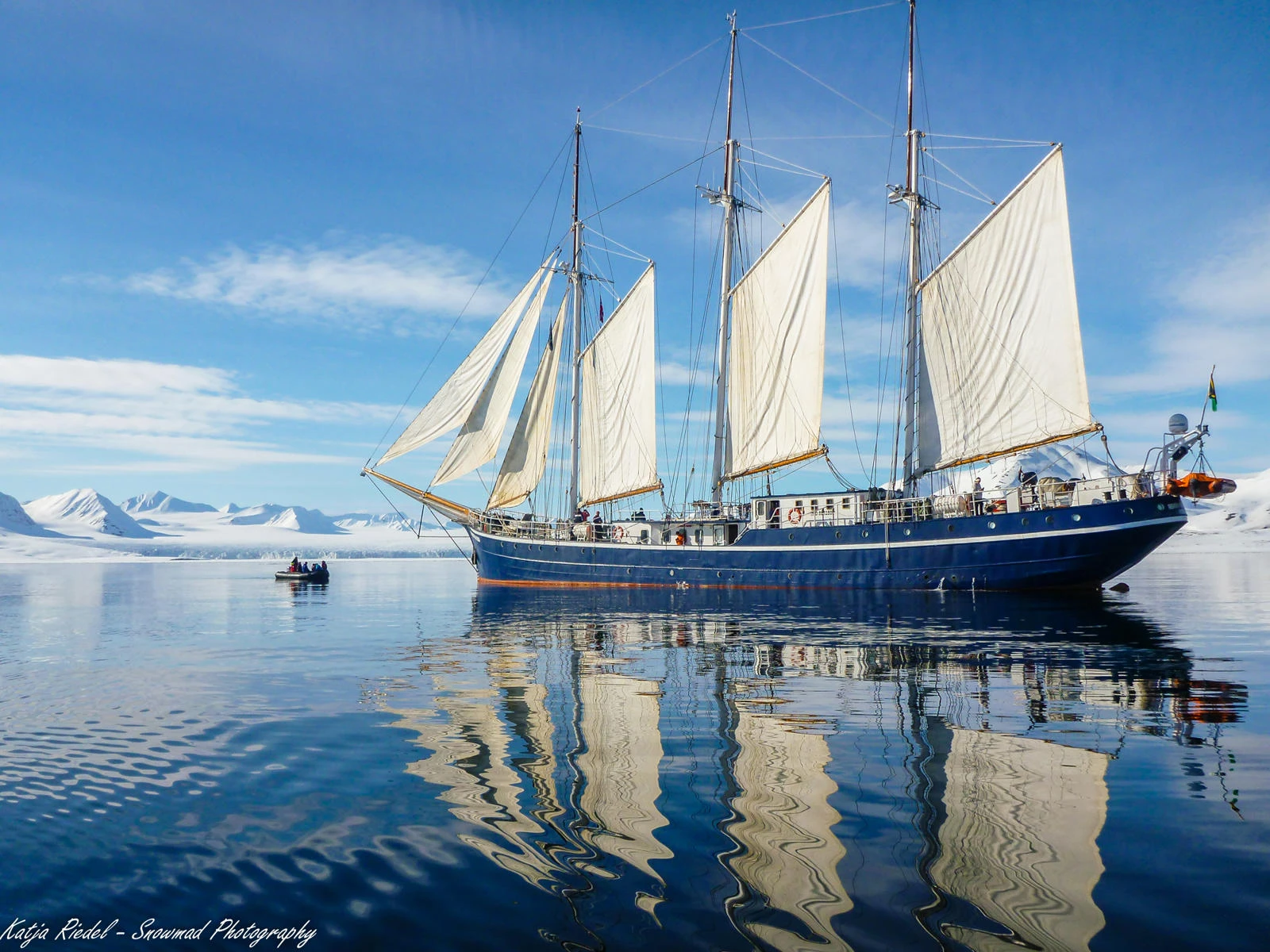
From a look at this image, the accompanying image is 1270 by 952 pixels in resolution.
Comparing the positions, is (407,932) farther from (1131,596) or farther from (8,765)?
(1131,596)

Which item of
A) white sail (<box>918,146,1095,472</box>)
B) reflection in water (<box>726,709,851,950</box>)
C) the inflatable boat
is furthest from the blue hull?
reflection in water (<box>726,709,851,950</box>)

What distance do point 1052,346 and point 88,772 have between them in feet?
159

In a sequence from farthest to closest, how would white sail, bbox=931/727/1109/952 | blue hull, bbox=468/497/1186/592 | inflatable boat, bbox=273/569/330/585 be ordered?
inflatable boat, bbox=273/569/330/585 < blue hull, bbox=468/497/1186/592 < white sail, bbox=931/727/1109/952

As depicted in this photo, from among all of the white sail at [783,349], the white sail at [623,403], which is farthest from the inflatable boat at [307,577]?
the white sail at [783,349]

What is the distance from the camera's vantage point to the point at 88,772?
37.9ft

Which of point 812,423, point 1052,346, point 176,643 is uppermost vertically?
point 1052,346

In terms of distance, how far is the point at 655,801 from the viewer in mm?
9547

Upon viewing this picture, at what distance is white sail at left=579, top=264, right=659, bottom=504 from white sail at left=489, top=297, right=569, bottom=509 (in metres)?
2.88

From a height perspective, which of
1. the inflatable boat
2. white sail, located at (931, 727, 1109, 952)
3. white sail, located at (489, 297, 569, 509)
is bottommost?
the inflatable boat

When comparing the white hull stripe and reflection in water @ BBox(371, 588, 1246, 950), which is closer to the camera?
reflection in water @ BBox(371, 588, 1246, 950)

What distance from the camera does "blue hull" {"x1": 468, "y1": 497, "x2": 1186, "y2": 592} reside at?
42906 mm

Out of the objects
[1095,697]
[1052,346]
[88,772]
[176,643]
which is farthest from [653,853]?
[1052,346]

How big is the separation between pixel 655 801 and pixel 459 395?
51944 mm

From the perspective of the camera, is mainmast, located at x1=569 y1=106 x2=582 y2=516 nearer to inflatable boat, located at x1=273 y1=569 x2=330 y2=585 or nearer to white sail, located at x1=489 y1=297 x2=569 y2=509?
white sail, located at x1=489 y1=297 x2=569 y2=509
